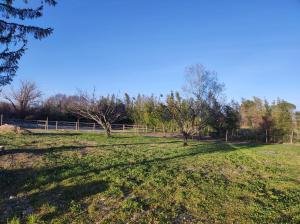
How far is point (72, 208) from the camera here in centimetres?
632

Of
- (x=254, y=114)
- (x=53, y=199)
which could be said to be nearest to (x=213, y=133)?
(x=254, y=114)

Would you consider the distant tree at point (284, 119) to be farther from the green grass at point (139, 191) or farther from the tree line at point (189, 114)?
the green grass at point (139, 191)

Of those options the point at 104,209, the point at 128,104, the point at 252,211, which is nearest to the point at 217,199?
the point at 252,211

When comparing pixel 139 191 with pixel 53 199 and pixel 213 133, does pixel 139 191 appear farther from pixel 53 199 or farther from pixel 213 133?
pixel 213 133

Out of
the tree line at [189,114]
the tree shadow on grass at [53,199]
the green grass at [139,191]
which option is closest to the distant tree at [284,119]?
the tree line at [189,114]

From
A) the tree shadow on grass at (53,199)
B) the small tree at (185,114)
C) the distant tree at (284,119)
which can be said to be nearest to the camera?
the tree shadow on grass at (53,199)

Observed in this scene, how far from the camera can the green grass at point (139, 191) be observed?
237 inches

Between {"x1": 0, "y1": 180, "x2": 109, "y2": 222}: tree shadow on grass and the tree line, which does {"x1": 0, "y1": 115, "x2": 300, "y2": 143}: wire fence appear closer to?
the tree line

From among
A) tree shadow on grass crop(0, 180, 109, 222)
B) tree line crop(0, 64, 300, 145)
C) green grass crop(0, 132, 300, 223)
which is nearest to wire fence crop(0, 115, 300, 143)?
tree line crop(0, 64, 300, 145)

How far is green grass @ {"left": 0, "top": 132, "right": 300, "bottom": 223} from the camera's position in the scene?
6012 millimetres

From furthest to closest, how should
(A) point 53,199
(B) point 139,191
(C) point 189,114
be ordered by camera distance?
(C) point 189,114 < (B) point 139,191 < (A) point 53,199

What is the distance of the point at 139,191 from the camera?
7445 millimetres

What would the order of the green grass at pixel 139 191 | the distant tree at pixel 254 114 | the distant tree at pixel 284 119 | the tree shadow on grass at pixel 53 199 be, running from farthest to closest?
1. the distant tree at pixel 254 114
2. the distant tree at pixel 284 119
3. the tree shadow on grass at pixel 53 199
4. the green grass at pixel 139 191

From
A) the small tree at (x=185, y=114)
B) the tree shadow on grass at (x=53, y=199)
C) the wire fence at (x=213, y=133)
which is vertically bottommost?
the tree shadow on grass at (x=53, y=199)
